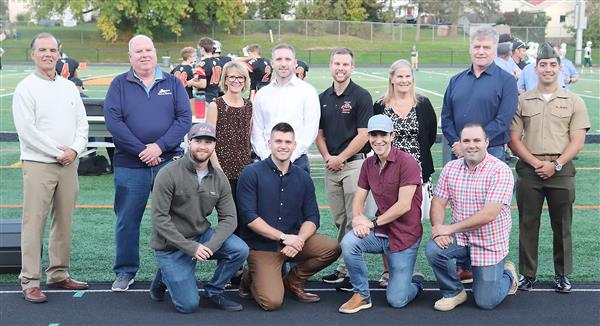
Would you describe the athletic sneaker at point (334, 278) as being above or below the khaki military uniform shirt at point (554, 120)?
below

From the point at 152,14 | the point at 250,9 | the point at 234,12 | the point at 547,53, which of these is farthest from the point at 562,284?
the point at 250,9

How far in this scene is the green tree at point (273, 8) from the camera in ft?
223

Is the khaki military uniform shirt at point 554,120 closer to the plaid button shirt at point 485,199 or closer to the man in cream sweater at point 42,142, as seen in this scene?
the plaid button shirt at point 485,199

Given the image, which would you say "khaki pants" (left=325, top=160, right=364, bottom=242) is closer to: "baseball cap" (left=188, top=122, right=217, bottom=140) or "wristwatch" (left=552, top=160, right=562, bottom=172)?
"baseball cap" (left=188, top=122, right=217, bottom=140)

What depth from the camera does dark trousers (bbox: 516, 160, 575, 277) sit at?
20.7 feet

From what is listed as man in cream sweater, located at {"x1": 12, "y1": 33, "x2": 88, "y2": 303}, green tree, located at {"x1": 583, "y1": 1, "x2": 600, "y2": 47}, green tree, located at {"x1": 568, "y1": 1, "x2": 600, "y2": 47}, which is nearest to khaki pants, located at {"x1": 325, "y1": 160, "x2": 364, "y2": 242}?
man in cream sweater, located at {"x1": 12, "y1": 33, "x2": 88, "y2": 303}

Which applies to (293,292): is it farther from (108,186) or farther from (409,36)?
(409,36)

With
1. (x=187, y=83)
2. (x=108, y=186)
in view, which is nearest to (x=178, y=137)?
(x=108, y=186)

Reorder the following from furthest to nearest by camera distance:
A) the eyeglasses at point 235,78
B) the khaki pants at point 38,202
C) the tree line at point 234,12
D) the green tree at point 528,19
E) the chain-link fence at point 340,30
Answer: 1. the green tree at point 528,19
2. the tree line at point 234,12
3. the chain-link fence at point 340,30
4. the eyeglasses at point 235,78
5. the khaki pants at point 38,202

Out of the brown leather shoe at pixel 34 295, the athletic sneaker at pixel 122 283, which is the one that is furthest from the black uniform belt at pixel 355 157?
the brown leather shoe at pixel 34 295

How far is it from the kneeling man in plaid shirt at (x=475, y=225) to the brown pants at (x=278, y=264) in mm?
762

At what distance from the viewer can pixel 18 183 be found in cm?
1108

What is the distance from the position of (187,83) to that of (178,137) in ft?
22.5

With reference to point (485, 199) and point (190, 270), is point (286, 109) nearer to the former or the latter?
point (190, 270)
